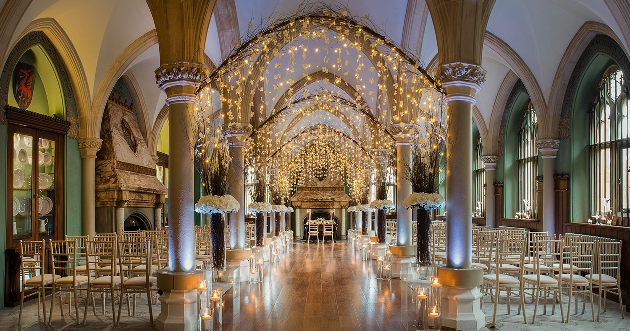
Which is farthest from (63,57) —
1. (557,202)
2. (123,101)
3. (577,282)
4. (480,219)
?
(480,219)

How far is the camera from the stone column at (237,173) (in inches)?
463

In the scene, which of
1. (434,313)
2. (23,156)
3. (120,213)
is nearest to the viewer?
(434,313)

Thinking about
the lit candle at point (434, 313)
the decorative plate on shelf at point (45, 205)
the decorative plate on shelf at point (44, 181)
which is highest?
the decorative plate on shelf at point (44, 181)

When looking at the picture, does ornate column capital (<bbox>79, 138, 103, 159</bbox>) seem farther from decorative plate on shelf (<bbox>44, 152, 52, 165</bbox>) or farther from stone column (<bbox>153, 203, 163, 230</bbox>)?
stone column (<bbox>153, 203, 163, 230</bbox>)

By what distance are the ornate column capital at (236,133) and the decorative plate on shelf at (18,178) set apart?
12.8ft

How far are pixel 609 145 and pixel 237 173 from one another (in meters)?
8.24

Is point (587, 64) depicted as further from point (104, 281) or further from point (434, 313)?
point (104, 281)

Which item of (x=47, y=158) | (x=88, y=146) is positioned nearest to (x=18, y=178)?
(x=47, y=158)

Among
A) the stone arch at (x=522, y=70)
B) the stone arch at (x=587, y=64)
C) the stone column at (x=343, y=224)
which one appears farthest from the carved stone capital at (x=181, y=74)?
the stone column at (x=343, y=224)

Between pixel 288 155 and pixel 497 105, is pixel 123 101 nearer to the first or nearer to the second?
pixel 288 155

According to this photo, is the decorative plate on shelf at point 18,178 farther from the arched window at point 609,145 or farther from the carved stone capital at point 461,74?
the arched window at point 609,145

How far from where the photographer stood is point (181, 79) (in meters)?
7.11

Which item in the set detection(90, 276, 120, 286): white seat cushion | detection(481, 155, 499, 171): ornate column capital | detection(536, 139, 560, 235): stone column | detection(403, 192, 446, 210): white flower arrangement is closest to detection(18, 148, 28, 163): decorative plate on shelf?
detection(90, 276, 120, 286): white seat cushion

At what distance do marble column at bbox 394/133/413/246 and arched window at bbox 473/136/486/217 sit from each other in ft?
31.4
